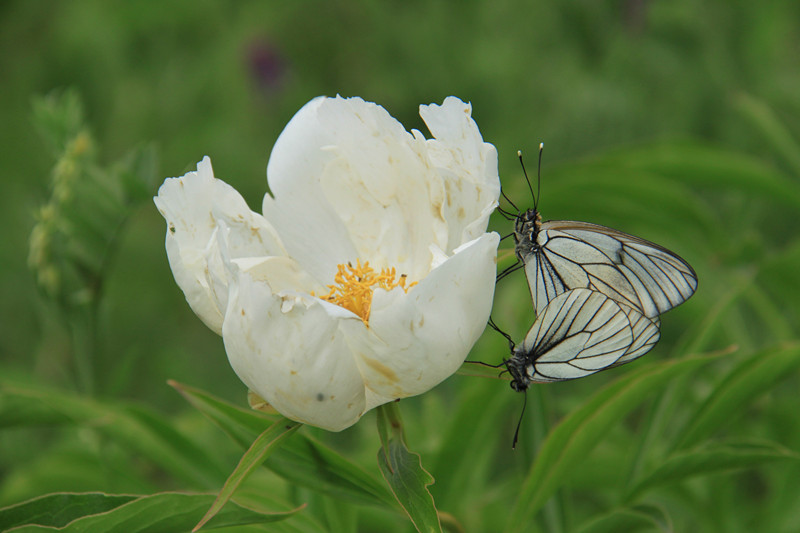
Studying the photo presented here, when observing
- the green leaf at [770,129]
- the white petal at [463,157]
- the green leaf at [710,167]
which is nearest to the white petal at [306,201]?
the white petal at [463,157]

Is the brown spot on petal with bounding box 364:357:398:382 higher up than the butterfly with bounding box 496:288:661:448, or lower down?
lower down

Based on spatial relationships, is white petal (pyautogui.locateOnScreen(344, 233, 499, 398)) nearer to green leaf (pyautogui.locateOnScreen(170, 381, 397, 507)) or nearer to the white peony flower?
the white peony flower

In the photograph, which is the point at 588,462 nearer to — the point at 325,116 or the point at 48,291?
the point at 325,116

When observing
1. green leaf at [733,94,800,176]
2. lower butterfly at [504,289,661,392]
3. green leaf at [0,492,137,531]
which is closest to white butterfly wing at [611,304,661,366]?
lower butterfly at [504,289,661,392]

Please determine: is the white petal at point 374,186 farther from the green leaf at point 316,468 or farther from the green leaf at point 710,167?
the green leaf at point 710,167

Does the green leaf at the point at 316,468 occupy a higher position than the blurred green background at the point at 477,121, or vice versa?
the blurred green background at the point at 477,121

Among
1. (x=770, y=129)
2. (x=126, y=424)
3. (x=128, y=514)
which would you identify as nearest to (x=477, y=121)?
(x=770, y=129)
